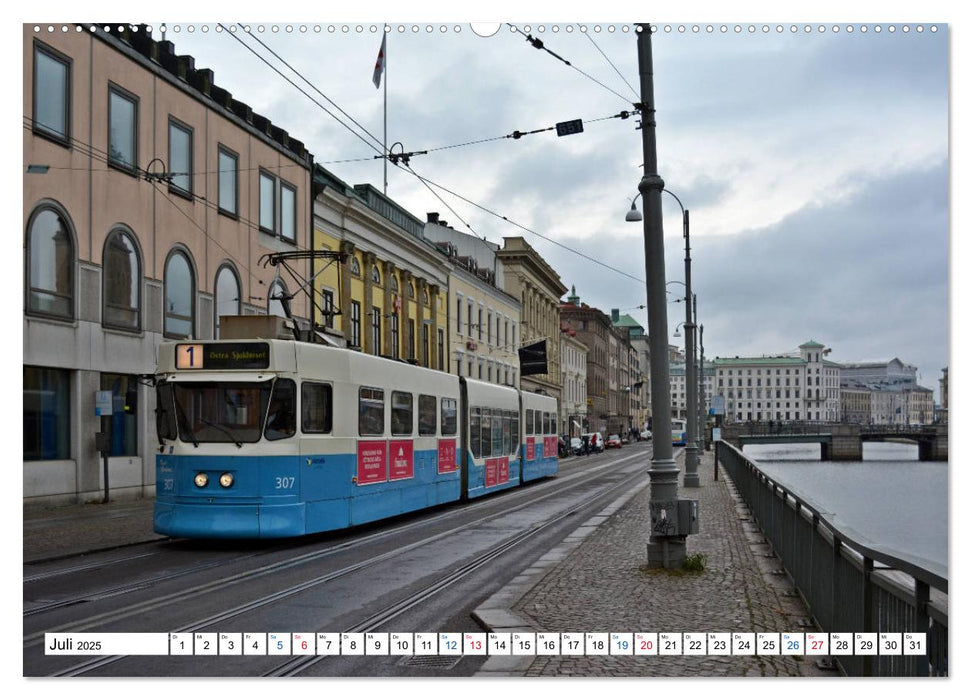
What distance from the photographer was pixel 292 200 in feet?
107

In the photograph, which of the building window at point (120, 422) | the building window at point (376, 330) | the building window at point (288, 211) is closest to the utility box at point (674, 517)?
the building window at point (120, 422)

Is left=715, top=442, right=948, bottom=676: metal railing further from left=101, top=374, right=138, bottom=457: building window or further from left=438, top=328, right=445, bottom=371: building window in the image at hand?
left=438, top=328, right=445, bottom=371: building window

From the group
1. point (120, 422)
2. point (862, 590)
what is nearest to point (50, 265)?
point (120, 422)

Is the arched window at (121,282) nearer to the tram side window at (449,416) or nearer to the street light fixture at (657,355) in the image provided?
the tram side window at (449,416)

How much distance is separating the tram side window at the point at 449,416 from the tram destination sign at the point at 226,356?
7659 millimetres

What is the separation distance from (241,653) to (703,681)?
2.11 m

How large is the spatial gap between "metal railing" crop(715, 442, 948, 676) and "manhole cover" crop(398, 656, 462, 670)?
1958 mm

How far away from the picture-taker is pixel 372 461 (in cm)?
1689

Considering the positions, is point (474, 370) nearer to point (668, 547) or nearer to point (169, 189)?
point (169, 189)

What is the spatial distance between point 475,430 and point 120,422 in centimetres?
794

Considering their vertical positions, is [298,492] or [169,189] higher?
[169,189]

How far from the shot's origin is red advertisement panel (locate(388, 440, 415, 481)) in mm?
17984

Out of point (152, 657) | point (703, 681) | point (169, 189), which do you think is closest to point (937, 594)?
point (703, 681)

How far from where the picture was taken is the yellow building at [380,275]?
38156mm
